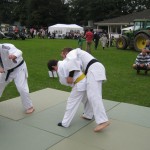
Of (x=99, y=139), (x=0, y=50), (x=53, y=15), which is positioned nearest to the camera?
(x=99, y=139)

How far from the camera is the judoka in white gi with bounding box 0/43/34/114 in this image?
4965 millimetres

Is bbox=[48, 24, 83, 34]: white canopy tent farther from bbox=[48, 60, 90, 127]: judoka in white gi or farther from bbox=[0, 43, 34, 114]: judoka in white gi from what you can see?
bbox=[48, 60, 90, 127]: judoka in white gi

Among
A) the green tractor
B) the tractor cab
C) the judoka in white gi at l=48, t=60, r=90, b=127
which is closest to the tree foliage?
the tractor cab

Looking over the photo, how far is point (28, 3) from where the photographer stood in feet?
192

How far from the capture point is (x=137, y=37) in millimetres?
18578

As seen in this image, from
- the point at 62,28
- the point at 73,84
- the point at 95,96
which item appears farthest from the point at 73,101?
the point at 62,28

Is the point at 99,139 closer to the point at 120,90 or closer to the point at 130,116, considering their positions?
the point at 130,116

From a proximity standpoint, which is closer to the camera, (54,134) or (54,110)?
(54,134)

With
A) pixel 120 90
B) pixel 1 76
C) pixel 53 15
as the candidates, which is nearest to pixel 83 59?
pixel 1 76

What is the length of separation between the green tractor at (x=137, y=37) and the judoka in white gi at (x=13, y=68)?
46.1 feet

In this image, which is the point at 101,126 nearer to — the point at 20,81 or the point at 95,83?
the point at 95,83

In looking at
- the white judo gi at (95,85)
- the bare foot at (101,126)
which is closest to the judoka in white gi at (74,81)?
the white judo gi at (95,85)

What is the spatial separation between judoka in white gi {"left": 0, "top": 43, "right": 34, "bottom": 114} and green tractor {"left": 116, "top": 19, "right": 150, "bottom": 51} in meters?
14.0

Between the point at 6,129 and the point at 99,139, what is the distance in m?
1.58
